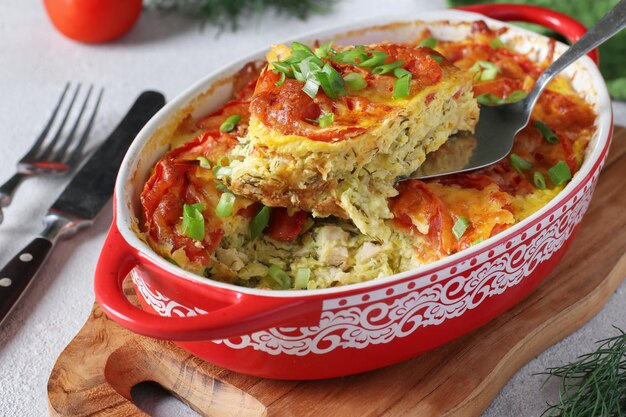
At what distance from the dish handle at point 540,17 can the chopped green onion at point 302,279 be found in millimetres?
1628

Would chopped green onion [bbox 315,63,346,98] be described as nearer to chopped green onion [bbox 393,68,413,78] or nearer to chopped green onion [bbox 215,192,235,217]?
chopped green onion [bbox 393,68,413,78]

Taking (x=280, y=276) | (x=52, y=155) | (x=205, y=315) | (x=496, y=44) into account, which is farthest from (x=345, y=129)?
(x=52, y=155)

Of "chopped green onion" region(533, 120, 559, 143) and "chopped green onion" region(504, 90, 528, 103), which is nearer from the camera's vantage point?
"chopped green onion" region(533, 120, 559, 143)

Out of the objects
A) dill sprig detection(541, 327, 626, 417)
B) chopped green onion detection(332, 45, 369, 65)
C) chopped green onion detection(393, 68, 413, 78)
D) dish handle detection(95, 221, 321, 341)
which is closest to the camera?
dish handle detection(95, 221, 321, 341)

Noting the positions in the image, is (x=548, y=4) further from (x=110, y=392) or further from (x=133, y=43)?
(x=110, y=392)

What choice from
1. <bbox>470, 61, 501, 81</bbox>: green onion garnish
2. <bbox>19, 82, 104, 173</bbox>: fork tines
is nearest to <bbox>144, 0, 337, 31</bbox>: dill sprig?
<bbox>19, 82, 104, 173</bbox>: fork tines

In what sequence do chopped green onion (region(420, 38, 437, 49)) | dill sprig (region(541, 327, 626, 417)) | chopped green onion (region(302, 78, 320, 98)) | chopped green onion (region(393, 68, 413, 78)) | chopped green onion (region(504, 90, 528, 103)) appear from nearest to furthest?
dill sprig (region(541, 327, 626, 417)) < chopped green onion (region(302, 78, 320, 98)) < chopped green onion (region(393, 68, 413, 78)) < chopped green onion (region(504, 90, 528, 103)) < chopped green onion (region(420, 38, 437, 49))

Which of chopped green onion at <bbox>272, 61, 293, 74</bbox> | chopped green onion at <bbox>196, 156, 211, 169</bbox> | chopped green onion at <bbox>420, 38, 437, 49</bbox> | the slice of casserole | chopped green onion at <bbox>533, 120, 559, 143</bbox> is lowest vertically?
chopped green onion at <bbox>533, 120, 559, 143</bbox>

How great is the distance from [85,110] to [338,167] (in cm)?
212

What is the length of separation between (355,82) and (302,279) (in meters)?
0.69

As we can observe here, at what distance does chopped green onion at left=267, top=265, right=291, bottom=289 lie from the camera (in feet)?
9.23

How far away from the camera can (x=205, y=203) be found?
2.79 meters

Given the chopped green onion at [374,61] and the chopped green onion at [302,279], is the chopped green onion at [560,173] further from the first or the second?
the chopped green onion at [302,279]

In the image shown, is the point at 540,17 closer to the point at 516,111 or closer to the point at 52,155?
the point at 516,111
